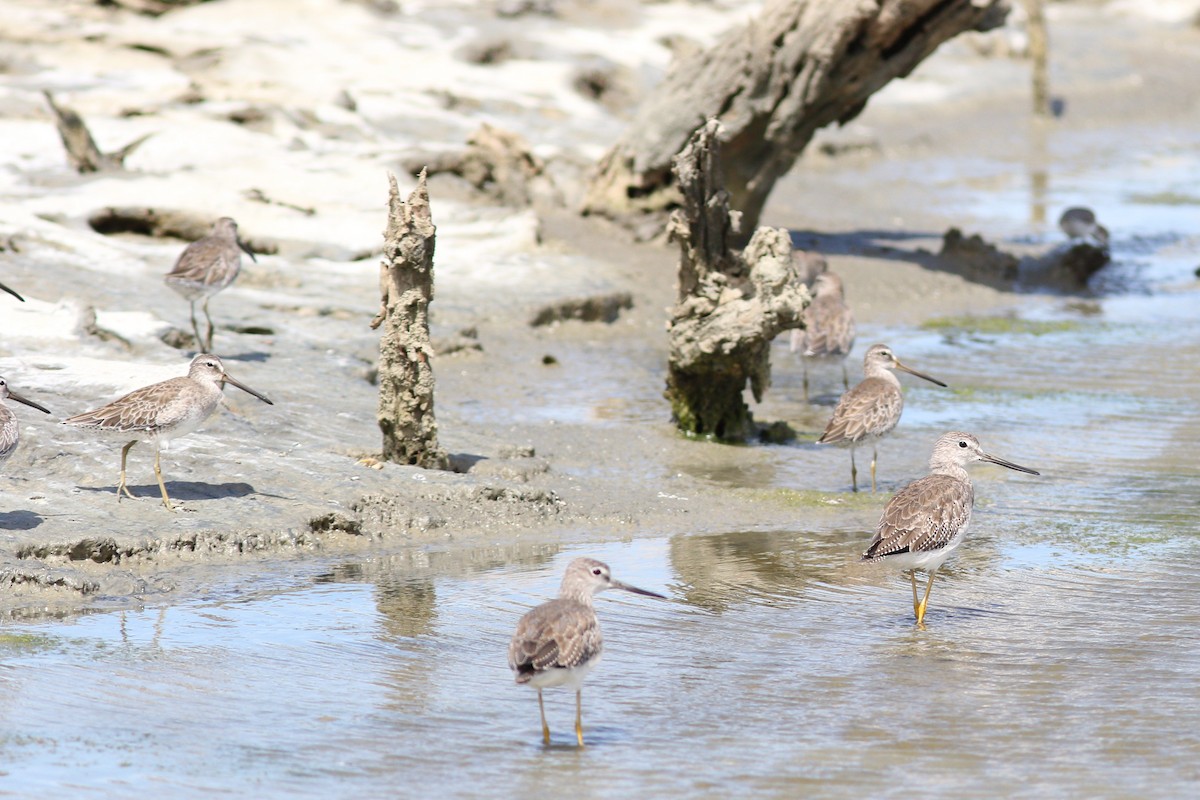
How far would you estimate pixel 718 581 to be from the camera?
342 inches

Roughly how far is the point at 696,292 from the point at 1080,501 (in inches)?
125

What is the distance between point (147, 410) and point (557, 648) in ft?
12.7

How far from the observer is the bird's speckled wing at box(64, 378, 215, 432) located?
911 centimetres

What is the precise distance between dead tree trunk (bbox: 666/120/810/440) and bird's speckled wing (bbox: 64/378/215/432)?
391 centimetres

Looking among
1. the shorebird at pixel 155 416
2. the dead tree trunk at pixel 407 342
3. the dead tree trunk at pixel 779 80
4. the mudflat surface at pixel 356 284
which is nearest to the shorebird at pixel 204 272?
Result: the mudflat surface at pixel 356 284

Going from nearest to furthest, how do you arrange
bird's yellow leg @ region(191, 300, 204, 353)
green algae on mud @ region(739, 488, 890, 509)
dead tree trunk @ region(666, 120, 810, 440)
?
1. green algae on mud @ region(739, 488, 890, 509)
2. dead tree trunk @ region(666, 120, 810, 440)
3. bird's yellow leg @ region(191, 300, 204, 353)

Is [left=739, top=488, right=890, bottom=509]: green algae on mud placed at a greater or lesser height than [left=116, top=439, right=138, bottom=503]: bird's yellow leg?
lesser

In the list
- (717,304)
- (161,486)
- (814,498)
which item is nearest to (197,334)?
(161,486)

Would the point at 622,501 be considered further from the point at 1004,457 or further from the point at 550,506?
the point at 1004,457

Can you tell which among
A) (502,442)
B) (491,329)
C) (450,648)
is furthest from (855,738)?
(491,329)

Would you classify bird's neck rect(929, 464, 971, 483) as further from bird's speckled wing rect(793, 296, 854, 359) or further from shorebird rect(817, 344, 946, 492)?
bird's speckled wing rect(793, 296, 854, 359)

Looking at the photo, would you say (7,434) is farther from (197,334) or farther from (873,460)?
(873,460)

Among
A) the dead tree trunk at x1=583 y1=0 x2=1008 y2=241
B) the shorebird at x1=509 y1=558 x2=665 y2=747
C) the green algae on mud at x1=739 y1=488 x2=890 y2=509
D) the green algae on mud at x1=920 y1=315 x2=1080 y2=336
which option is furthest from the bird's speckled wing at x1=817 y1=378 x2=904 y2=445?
the dead tree trunk at x1=583 y1=0 x2=1008 y2=241

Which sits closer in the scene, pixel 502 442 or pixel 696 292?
pixel 502 442
